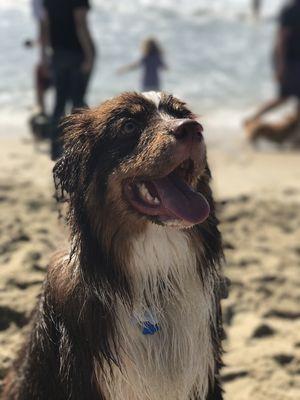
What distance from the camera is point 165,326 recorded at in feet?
8.77

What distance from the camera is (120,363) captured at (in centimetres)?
263

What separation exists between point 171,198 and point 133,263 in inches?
11.6

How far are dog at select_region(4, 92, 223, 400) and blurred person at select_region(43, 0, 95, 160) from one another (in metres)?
3.87

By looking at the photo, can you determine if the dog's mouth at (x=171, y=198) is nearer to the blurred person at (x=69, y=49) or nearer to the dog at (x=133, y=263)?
the dog at (x=133, y=263)

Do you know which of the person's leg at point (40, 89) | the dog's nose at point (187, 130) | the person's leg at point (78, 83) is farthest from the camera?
the person's leg at point (40, 89)

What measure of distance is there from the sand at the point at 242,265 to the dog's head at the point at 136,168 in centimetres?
99

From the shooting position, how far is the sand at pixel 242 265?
377 centimetres

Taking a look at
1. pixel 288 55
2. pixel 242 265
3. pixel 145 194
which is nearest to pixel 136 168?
pixel 145 194

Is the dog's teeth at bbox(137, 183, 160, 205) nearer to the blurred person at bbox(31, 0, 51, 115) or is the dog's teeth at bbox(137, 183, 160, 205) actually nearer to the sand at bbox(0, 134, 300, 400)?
the sand at bbox(0, 134, 300, 400)

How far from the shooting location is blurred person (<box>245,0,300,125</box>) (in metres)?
8.34

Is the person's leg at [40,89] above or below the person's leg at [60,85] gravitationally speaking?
below

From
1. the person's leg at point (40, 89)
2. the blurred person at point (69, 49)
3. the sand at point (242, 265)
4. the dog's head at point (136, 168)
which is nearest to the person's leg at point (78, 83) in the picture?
the blurred person at point (69, 49)

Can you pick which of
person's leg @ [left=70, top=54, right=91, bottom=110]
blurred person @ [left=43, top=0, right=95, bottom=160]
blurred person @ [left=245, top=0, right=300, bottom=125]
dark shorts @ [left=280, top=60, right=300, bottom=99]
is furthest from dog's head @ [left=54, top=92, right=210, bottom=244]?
dark shorts @ [left=280, top=60, right=300, bottom=99]

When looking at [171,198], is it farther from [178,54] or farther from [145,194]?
[178,54]
